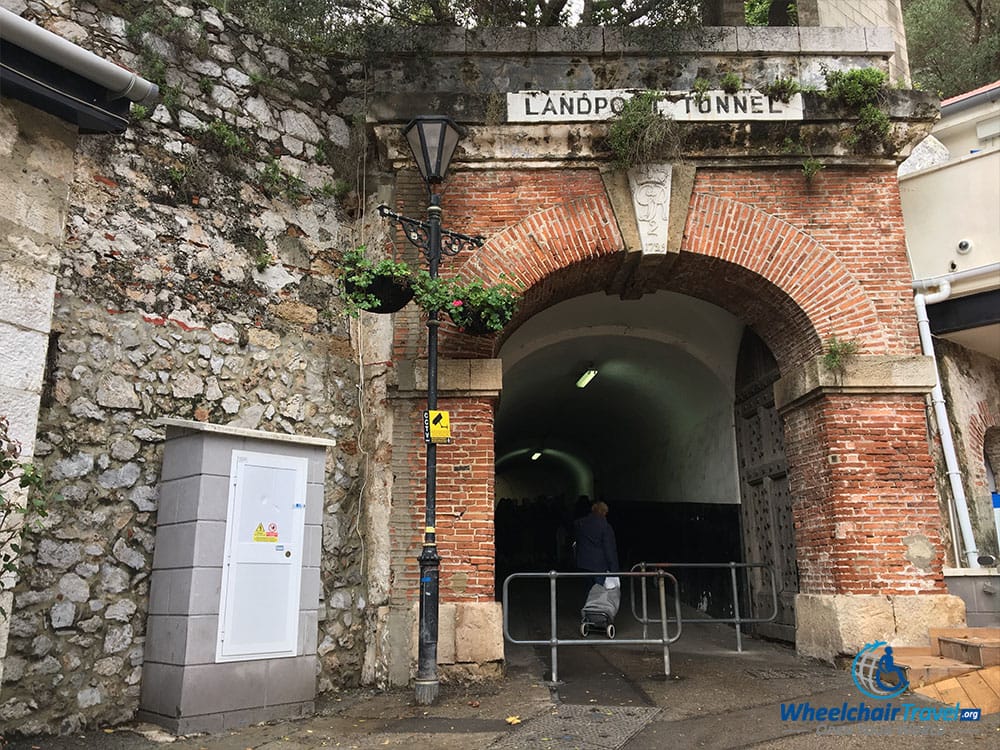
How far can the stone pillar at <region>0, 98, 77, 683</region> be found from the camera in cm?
418

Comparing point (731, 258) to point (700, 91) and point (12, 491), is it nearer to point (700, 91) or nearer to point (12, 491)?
point (700, 91)

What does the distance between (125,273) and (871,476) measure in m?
6.69

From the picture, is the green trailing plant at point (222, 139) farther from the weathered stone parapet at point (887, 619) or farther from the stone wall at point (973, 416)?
the stone wall at point (973, 416)

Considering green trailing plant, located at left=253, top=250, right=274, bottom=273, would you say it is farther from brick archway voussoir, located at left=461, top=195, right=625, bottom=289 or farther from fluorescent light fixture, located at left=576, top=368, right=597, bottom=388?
fluorescent light fixture, located at left=576, top=368, right=597, bottom=388

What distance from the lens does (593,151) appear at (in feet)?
25.8

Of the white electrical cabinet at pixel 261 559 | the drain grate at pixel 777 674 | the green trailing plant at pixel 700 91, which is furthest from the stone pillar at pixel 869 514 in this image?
the white electrical cabinet at pixel 261 559

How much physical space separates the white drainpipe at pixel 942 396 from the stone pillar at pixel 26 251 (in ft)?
24.1

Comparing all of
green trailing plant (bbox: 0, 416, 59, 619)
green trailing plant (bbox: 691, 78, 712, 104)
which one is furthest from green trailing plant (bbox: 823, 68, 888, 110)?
green trailing plant (bbox: 0, 416, 59, 619)

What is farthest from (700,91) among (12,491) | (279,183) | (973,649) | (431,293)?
(12,491)

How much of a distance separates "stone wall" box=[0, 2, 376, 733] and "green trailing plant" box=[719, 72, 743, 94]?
151 inches

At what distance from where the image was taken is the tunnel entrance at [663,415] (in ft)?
32.9

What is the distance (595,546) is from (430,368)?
4.50 metres

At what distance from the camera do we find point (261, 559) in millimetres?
5711

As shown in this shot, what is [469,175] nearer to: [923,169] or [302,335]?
[302,335]
